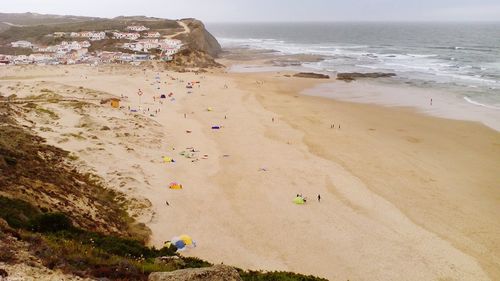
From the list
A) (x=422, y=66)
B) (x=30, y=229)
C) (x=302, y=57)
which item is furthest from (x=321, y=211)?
(x=302, y=57)

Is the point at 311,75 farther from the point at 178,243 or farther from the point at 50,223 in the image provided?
the point at 50,223

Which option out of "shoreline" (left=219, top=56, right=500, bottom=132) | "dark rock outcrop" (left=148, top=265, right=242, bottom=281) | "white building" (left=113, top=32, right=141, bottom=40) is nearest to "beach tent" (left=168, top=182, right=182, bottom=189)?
"dark rock outcrop" (left=148, top=265, right=242, bottom=281)

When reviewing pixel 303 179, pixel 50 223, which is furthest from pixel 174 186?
pixel 50 223

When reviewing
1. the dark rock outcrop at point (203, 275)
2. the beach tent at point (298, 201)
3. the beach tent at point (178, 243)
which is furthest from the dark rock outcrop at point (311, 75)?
the dark rock outcrop at point (203, 275)

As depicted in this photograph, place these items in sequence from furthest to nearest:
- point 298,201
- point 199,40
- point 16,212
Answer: point 199,40 < point 298,201 < point 16,212

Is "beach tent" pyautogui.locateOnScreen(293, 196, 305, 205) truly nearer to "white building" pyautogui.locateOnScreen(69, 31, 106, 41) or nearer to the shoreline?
the shoreline

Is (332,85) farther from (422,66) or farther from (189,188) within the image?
(189,188)

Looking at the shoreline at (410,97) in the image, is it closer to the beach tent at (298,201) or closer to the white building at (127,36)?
the beach tent at (298,201)
